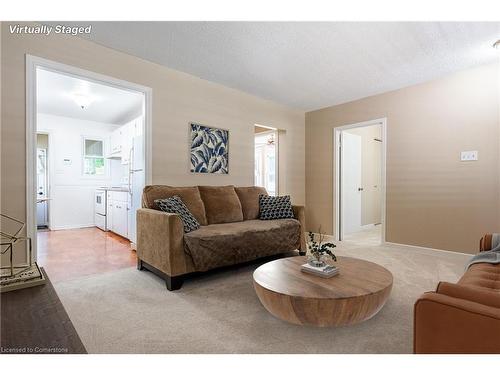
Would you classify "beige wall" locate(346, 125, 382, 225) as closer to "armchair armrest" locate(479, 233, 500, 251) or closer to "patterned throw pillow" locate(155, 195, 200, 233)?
"armchair armrest" locate(479, 233, 500, 251)

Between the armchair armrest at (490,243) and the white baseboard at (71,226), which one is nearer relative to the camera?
the armchair armrest at (490,243)

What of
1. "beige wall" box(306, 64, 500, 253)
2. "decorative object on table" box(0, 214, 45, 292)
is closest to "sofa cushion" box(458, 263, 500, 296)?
"beige wall" box(306, 64, 500, 253)

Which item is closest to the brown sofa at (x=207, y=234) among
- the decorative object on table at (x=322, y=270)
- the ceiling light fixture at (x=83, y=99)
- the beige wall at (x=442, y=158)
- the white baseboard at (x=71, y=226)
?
the decorative object on table at (x=322, y=270)

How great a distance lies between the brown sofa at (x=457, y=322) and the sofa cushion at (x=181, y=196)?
8.23ft

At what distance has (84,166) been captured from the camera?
608 centimetres

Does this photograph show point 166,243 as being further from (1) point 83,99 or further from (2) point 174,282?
(1) point 83,99

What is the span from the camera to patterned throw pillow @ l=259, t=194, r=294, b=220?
360 cm

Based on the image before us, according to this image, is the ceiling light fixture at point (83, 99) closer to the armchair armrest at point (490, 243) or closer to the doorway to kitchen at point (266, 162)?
the doorway to kitchen at point (266, 162)

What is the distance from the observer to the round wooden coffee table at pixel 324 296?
1481 millimetres

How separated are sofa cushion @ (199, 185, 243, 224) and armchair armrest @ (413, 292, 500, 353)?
8.48 feet

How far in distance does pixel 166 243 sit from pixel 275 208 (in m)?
1.68

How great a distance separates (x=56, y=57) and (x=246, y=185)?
9.03ft
